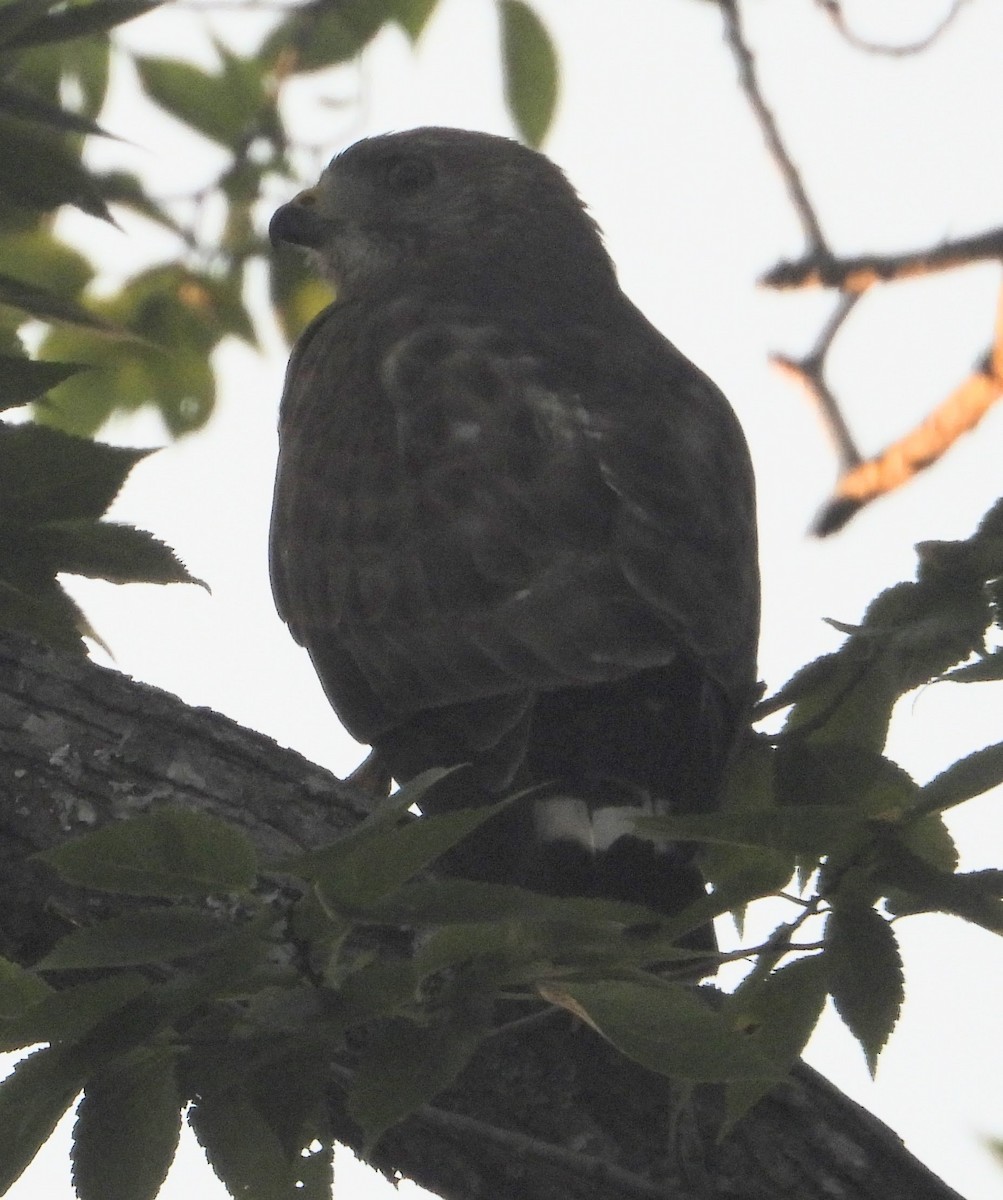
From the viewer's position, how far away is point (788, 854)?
221cm

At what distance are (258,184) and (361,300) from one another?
1.58 feet

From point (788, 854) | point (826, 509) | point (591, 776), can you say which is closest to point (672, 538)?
point (591, 776)

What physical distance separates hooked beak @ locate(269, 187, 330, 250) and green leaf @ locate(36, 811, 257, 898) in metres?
4.32

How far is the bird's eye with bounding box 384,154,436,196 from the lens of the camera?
658cm

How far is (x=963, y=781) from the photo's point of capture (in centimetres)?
218

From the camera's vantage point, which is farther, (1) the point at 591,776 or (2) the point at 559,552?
(2) the point at 559,552

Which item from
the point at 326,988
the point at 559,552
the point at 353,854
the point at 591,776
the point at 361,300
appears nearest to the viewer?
the point at 353,854


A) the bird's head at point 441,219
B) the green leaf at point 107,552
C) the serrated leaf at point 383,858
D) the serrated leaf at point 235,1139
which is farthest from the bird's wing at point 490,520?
the serrated leaf at point 383,858

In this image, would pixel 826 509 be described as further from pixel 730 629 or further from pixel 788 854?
pixel 730 629

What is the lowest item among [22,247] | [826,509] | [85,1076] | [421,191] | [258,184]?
[85,1076]

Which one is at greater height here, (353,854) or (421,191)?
(421,191)

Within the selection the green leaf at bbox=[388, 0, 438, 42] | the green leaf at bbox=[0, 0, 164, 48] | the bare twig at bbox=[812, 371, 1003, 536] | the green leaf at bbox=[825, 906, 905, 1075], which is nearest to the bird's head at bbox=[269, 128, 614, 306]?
the green leaf at bbox=[388, 0, 438, 42]

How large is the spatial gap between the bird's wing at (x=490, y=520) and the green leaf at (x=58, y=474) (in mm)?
1067

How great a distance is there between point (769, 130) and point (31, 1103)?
207cm
